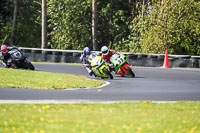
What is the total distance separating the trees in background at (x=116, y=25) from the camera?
34781 mm

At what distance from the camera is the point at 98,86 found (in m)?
18.5

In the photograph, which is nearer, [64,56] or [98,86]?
[98,86]

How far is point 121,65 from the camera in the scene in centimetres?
2261

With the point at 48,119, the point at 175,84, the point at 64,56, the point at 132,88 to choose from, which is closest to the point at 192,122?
the point at 48,119

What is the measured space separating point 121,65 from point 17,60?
531 centimetres

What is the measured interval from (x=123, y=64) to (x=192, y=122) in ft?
39.4

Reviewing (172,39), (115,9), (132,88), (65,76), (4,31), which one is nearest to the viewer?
(132,88)

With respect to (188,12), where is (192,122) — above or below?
below

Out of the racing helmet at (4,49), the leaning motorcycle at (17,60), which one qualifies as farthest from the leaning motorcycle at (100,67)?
the racing helmet at (4,49)

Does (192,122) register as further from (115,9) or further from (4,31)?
(4,31)

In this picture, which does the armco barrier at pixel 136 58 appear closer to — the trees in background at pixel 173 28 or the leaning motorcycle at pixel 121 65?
the trees in background at pixel 173 28

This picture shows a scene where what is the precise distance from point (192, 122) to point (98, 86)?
8008 millimetres

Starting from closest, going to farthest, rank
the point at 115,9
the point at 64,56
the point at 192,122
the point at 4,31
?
the point at 192,122
the point at 64,56
the point at 115,9
the point at 4,31

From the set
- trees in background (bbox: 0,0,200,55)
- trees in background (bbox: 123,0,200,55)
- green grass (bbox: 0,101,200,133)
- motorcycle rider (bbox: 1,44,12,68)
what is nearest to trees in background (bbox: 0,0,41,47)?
trees in background (bbox: 0,0,200,55)
